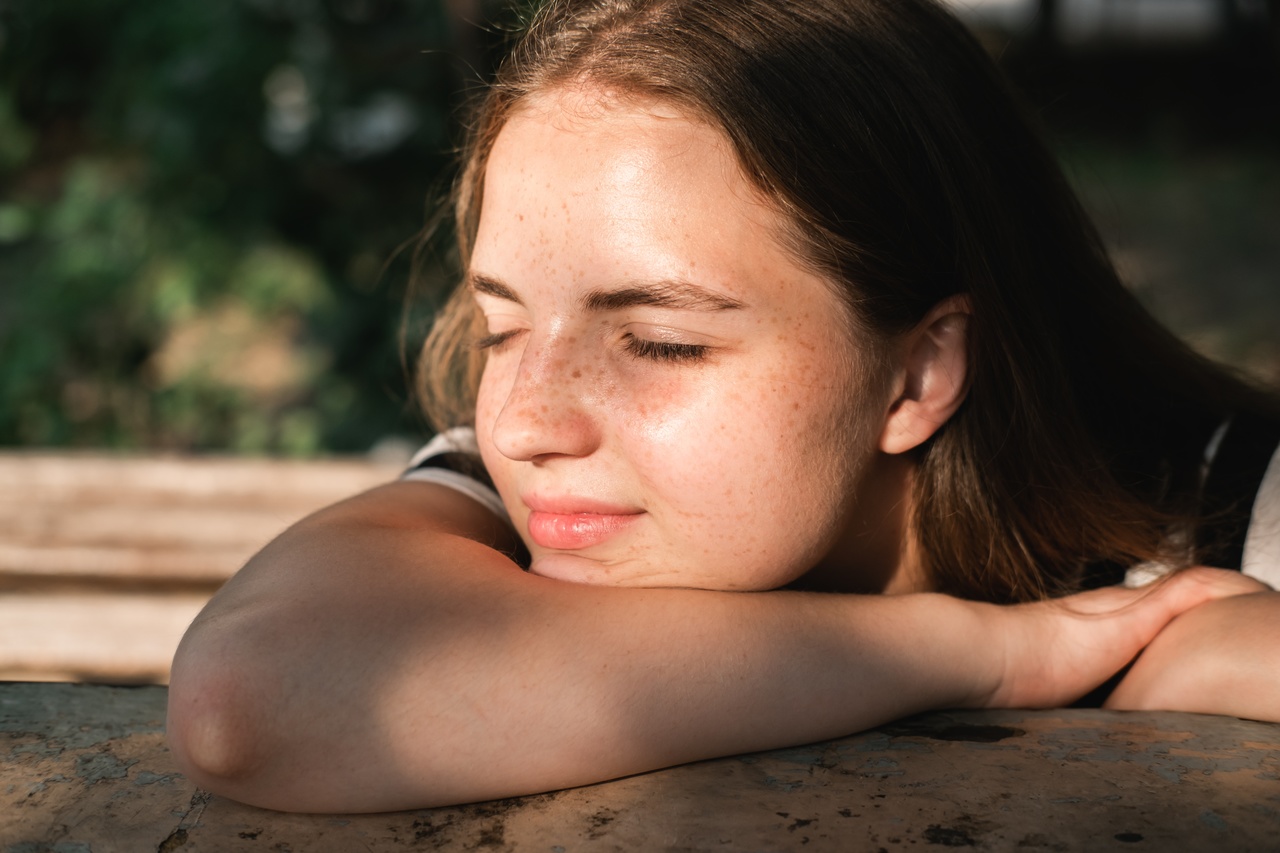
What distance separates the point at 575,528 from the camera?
1.66 m

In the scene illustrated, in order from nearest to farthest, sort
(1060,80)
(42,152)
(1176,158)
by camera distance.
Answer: (42,152) → (1176,158) → (1060,80)

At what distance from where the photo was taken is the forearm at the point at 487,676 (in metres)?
1.36

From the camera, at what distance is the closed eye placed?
1603 millimetres

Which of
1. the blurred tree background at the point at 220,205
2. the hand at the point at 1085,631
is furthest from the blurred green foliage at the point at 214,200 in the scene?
the hand at the point at 1085,631

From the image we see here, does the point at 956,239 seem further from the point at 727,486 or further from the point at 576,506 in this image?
the point at 576,506

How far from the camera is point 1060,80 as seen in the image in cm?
1070

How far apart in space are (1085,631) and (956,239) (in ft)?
2.07

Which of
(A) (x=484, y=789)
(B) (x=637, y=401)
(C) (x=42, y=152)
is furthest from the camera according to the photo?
(C) (x=42, y=152)

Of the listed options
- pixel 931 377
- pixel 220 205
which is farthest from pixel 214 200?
pixel 931 377

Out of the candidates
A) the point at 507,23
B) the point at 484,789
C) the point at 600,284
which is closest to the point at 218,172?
the point at 507,23

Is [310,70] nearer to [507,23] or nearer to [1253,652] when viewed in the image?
[507,23]

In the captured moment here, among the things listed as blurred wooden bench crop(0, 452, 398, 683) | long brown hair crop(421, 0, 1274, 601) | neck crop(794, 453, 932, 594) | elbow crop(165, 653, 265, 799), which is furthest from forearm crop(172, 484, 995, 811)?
blurred wooden bench crop(0, 452, 398, 683)

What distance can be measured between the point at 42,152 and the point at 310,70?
87.7 inches

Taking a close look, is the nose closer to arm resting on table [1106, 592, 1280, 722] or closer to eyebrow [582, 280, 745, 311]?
eyebrow [582, 280, 745, 311]
